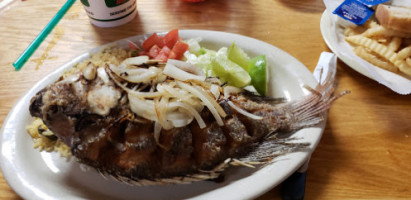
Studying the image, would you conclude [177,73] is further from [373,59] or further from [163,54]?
[373,59]

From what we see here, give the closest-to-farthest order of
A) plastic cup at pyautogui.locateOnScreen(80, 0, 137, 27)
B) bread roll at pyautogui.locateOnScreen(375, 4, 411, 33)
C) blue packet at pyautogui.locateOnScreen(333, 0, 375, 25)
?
1. bread roll at pyautogui.locateOnScreen(375, 4, 411, 33)
2. blue packet at pyautogui.locateOnScreen(333, 0, 375, 25)
3. plastic cup at pyautogui.locateOnScreen(80, 0, 137, 27)

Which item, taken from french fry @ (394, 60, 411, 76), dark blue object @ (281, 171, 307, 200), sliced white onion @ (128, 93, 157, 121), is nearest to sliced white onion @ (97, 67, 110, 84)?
sliced white onion @ (128, 93, 157, 121)

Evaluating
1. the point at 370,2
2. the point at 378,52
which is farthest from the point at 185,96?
the point at 370,2

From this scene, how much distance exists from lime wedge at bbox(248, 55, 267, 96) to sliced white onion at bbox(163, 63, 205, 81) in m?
0.50

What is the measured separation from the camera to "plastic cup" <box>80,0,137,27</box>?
2328 millimetres

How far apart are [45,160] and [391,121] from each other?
1.82m

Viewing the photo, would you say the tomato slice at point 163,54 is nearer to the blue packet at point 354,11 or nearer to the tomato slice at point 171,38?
the tomato slice at point 171,38

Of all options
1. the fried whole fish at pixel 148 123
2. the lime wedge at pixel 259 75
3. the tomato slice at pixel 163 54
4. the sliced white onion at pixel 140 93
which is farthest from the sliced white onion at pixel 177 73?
the tomato slice at pixel 163 54

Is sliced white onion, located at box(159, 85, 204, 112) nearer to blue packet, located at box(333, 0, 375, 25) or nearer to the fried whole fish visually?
the fried whole fish

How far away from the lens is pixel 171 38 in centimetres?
207

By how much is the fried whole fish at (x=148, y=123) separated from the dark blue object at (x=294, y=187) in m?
0.16

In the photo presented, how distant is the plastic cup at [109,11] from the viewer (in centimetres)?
233

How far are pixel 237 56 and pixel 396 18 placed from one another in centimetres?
97

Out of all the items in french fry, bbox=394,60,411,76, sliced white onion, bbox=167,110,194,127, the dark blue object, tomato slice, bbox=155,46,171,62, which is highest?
sliced white onion, bbox=167,110,194,127
